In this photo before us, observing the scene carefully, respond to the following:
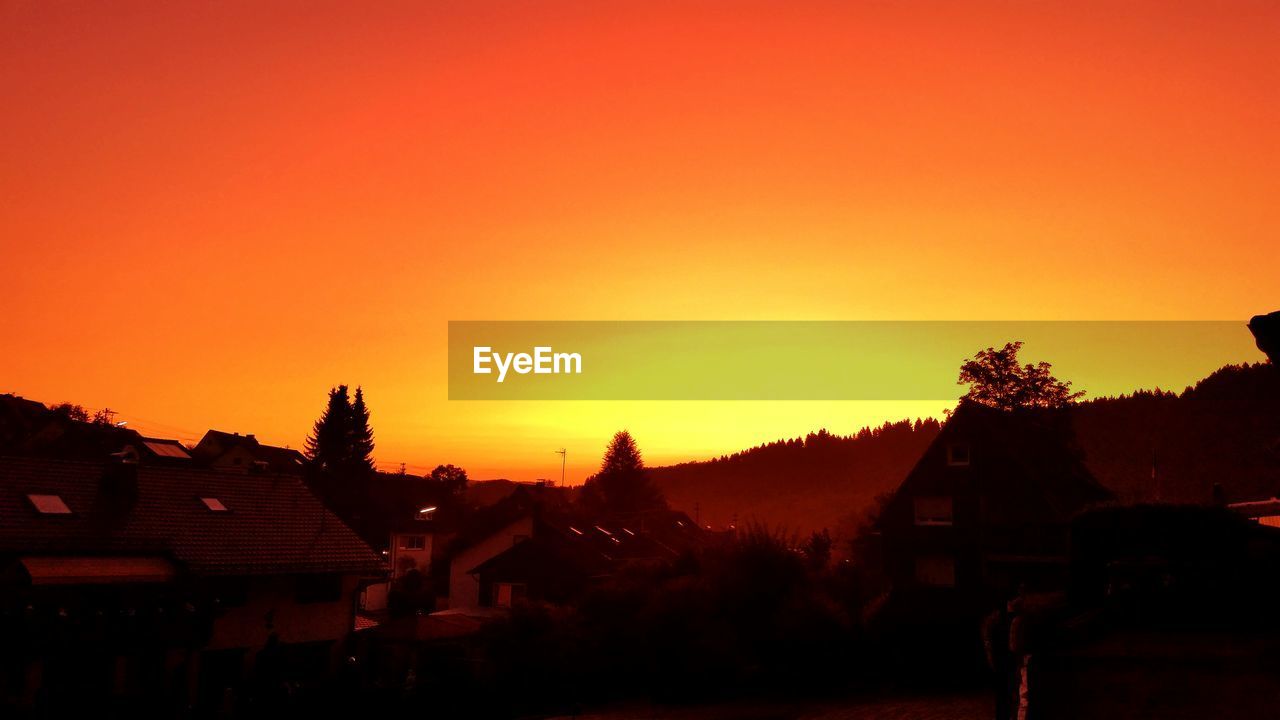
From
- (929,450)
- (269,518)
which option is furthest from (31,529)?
(929,450)

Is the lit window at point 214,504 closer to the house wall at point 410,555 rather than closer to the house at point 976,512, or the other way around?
the house at point 976,512

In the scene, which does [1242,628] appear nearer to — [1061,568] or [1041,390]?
[1061,568]

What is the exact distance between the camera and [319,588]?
33312 mm

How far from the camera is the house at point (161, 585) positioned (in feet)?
83.2

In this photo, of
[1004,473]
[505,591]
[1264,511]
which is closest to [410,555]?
[505,591]

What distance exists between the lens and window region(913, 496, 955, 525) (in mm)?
39844

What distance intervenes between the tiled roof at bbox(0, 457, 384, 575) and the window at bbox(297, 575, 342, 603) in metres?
0.52

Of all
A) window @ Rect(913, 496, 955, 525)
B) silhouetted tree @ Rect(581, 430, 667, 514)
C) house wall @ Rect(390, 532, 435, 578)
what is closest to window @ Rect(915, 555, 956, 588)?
window @ Rect(913, 496, 955, 525)

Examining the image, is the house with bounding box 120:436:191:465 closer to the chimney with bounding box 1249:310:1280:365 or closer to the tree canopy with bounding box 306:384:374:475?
the tree canopy with bounding box 306:384:374:475

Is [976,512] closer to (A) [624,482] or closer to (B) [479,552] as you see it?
(B) [479,552]

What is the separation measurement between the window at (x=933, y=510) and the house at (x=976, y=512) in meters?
0.05

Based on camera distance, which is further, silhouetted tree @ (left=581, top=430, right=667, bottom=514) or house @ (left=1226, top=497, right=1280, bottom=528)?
silhouetted tree @ (left=581, top=430, right=667, bottom=514)

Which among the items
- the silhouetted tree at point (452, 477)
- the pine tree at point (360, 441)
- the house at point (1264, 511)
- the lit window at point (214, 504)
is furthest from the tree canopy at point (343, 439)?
the house at point (1264, 511)

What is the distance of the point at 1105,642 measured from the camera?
9078 millimetres
